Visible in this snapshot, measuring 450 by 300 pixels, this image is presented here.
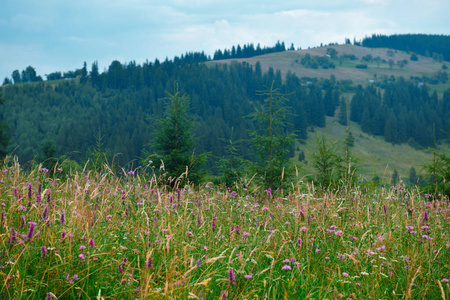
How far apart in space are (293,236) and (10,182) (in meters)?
4.17

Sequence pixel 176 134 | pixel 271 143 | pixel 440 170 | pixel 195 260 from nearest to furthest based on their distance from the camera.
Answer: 1. pixel 195 260
2. pixel 440 170
3. pixel 271 143
4. pixel 176 134

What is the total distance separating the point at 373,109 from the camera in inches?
7461

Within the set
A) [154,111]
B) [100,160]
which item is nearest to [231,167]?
[100,160]

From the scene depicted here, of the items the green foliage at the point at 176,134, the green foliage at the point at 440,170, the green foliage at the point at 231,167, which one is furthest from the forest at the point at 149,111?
the green foliage at the point at 440,170

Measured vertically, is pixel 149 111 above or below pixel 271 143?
below

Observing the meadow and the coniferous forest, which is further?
the coniferous forest

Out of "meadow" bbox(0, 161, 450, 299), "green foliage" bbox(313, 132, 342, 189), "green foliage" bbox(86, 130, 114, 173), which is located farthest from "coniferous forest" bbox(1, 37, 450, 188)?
"meadow" bbox(0, 161, 450, 299)

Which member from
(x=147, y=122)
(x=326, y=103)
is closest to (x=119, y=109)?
(x=147, y=122)

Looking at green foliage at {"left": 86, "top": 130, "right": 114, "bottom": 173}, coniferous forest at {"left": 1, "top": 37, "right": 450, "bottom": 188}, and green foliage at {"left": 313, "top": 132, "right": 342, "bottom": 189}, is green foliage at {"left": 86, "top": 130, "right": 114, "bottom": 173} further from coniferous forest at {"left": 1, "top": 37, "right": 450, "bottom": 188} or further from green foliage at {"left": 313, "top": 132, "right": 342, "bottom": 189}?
coniferous forest at {"left": 1, "top": 37, "right": 450, "bottom": 188}

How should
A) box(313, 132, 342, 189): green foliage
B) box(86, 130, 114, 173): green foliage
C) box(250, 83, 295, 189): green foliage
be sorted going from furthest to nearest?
box(250, 83, 295, 189): green foliage, box(313, 132, 342, 189): green foliage, box(86, 130, 114, 173): green foliage

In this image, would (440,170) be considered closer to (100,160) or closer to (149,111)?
(100,160)

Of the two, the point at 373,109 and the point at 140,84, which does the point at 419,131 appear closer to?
the point at 373,109

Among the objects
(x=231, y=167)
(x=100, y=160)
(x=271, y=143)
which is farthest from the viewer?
(x=231, y=167)

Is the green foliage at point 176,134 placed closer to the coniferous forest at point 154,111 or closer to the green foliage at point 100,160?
the green foliage at point 100,160
